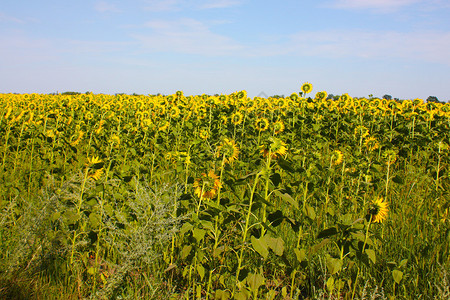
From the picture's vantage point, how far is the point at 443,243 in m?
2.91

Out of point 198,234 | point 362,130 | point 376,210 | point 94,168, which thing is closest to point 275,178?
point 198,234

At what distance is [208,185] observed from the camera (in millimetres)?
2277

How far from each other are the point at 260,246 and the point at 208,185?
0.53 metres

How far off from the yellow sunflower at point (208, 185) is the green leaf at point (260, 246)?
476mm

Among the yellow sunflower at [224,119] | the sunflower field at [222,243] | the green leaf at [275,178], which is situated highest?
the yellow sunflower at [224,119]

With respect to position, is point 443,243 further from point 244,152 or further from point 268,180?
point 244,152

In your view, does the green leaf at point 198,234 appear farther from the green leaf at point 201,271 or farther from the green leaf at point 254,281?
the green leaf at point 254,281

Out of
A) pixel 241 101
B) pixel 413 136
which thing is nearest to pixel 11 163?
pixel 241 101

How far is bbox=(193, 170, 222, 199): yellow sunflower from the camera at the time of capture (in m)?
2.31

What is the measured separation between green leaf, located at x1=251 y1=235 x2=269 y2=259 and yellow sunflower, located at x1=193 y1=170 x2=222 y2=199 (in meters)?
0.48

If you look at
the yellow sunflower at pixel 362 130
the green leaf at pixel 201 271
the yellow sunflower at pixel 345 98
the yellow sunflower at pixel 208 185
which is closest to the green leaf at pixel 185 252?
the green leaf at pixel 201 271

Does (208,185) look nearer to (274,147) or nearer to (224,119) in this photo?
(274,147)

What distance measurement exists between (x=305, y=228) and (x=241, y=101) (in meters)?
3.73

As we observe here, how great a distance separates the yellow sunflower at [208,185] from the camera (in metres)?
2.31
